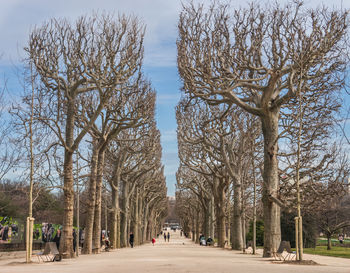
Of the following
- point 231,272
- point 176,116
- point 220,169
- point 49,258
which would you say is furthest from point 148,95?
point 231,272

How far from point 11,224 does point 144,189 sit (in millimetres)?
29985

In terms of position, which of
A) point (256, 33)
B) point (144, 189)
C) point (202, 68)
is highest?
point (256, 33)

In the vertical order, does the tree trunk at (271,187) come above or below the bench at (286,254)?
above

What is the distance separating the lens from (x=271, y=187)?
20.1 metres

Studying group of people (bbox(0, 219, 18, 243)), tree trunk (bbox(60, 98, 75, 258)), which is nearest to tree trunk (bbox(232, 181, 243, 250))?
tree trunk (bbox(60, 98, 75, 258))

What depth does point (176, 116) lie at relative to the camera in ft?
124

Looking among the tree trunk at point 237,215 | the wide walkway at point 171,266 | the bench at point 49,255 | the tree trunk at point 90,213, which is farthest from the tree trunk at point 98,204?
the tree trunk at point 237,215

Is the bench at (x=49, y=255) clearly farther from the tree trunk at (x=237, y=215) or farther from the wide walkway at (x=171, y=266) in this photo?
the tree trunk at (x=237, y=215)

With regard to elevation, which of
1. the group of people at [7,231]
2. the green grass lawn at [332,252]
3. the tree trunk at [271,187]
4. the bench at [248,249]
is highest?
the tree trunk at [271,187]

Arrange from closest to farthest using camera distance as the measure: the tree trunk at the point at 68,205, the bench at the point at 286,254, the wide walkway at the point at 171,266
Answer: the wide walkway at the point at 171,266, the bench at the point at 286,254, the tree trunk at the point at 68,205

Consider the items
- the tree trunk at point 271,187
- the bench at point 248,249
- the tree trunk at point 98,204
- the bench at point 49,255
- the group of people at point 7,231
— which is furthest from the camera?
the bench at point 248,249

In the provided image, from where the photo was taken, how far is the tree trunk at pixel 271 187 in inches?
791

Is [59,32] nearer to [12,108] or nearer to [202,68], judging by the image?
[12,108]

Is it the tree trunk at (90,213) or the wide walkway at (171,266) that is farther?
the tree trunk at (90,213)
